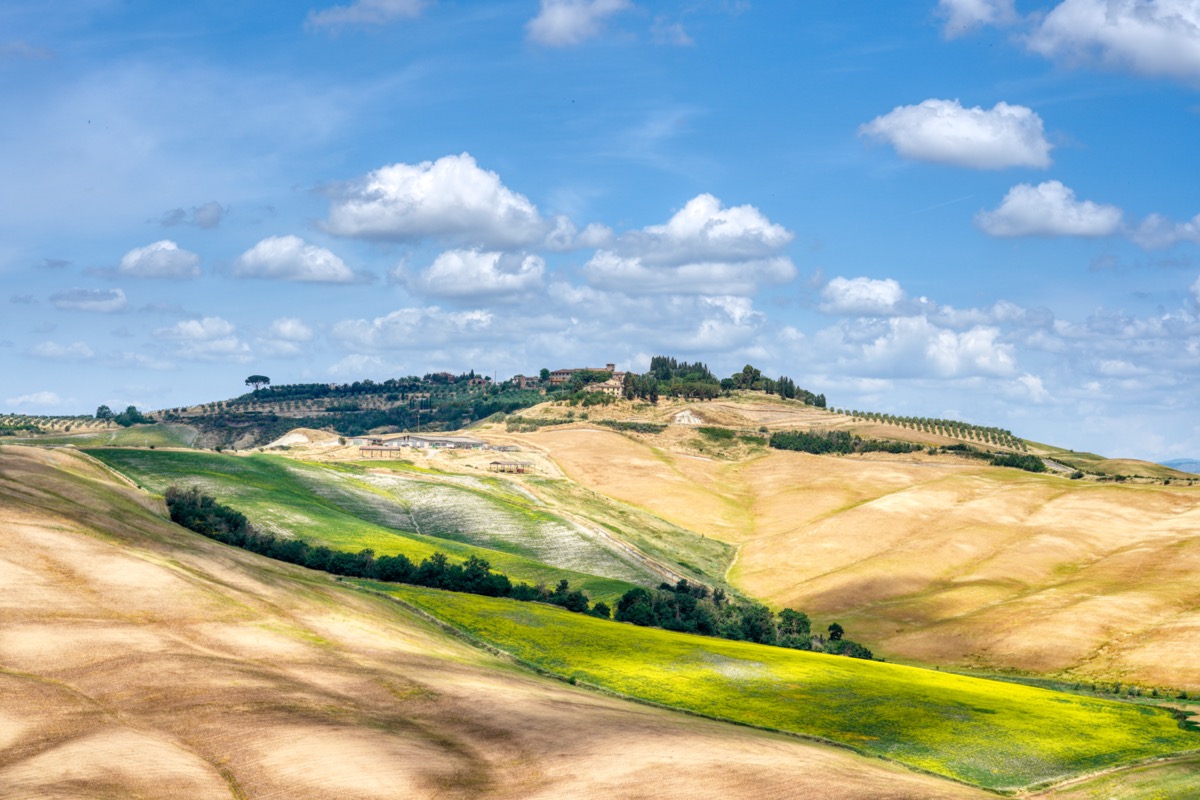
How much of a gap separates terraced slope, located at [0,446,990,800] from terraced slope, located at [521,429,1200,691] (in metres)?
57.8

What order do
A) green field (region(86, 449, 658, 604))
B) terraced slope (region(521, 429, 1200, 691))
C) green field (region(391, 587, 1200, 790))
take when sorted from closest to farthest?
1. green field (region(391, 587, 1200, 790))
2. terraced slope (region(521, 429, 1200, 691))
3. green field (region(86, 449, 658, 604))

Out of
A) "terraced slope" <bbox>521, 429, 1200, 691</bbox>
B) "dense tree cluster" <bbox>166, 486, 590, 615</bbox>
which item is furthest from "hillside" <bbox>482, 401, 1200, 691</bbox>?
"dense tree cluster" <bbox>166, 486, 590, 615</bbox>

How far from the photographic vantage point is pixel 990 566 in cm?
14662

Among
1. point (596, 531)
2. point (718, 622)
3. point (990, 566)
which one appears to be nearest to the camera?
point (718, 622)

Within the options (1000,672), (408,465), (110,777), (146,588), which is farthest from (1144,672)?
(408,465)

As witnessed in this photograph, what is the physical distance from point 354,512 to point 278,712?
99214mm

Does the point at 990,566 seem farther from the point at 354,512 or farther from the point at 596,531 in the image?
the point at 354,512

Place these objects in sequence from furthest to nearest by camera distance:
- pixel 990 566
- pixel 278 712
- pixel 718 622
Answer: pixel 990 566, pixel 718 622, pixel 278 712

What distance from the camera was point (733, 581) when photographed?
496 ft

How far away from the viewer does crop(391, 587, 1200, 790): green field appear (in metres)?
64.8

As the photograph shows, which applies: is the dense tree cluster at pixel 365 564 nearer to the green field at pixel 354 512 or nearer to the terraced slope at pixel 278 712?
the green field at pixel 354 512

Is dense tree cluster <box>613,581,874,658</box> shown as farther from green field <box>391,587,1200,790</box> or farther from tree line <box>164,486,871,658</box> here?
green field <box>391,587,1200,790</box>

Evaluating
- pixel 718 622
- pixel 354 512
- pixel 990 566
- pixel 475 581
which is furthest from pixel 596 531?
pixel 990 566

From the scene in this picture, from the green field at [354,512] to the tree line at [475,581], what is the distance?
5538 millimetres
